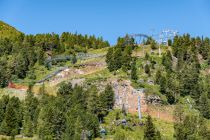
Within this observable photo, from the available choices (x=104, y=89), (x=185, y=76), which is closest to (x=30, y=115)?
(x=104, y=89)

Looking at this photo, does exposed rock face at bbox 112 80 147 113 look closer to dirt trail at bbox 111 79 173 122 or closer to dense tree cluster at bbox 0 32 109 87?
dirt trail at bbox 111 79 173 122

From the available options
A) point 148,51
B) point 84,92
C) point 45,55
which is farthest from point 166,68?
point 45,55

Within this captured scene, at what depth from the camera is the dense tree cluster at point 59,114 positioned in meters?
115

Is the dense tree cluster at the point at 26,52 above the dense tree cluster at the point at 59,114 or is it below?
above

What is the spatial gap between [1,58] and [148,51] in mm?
54609

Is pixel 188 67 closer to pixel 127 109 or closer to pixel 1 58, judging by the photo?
pixel 127 109

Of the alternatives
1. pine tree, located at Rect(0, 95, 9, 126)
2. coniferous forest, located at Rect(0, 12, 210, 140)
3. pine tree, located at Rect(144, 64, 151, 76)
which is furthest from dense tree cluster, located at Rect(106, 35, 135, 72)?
pine tree, located at Rect(0, 95, 9, 126)

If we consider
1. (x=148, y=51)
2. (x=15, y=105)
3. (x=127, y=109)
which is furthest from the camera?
(x=148, y=51)

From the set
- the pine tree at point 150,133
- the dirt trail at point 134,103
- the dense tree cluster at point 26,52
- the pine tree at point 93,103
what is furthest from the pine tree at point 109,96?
the dense tree cluster at point 26,52

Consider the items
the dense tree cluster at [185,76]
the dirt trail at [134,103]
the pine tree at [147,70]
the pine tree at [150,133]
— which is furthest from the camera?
the pine tree at [147,70]

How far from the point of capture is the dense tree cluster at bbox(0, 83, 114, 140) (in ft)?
379

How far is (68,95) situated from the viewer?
445ft

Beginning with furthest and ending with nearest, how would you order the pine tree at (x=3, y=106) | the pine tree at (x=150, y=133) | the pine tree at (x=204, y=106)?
the pine tree at (x=204, y=106)
the pine tree at (x=3, y=106)
the pine tree at (x=150, y=133)

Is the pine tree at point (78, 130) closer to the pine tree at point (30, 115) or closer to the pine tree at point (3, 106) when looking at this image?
the pine tree at point (30, 115)
